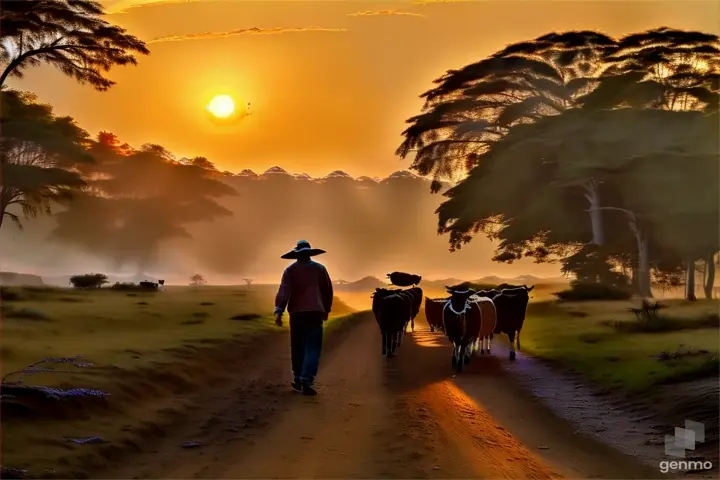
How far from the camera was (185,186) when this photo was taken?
40.2m

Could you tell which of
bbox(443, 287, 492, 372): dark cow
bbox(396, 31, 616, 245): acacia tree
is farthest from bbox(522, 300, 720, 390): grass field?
bbox(396, 31, 616, 245): acacia tree

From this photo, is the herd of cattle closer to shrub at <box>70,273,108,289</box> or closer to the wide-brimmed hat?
the wide-brimmed hat

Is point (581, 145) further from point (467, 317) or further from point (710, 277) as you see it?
point (467, 317)

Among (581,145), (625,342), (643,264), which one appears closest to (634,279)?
(643,264)

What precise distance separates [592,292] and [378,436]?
71.0 feet

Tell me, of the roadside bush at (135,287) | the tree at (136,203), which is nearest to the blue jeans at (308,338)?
the roadside bush at (135,287)

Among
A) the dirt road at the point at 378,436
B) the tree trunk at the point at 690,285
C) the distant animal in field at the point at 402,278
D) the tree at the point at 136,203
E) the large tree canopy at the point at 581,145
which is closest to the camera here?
the dirt road at the point at 378,436

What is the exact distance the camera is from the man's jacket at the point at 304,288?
1087 cm

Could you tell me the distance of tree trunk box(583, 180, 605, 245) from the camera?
29.2 meters

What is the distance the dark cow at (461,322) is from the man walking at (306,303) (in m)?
4.12

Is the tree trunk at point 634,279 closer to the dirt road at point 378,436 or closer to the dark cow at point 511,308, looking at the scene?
the dark cow at point 511,308

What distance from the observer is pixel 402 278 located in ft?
95.6

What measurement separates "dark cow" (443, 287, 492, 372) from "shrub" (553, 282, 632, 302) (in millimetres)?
14019

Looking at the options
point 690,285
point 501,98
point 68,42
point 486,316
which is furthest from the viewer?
point 501,98
